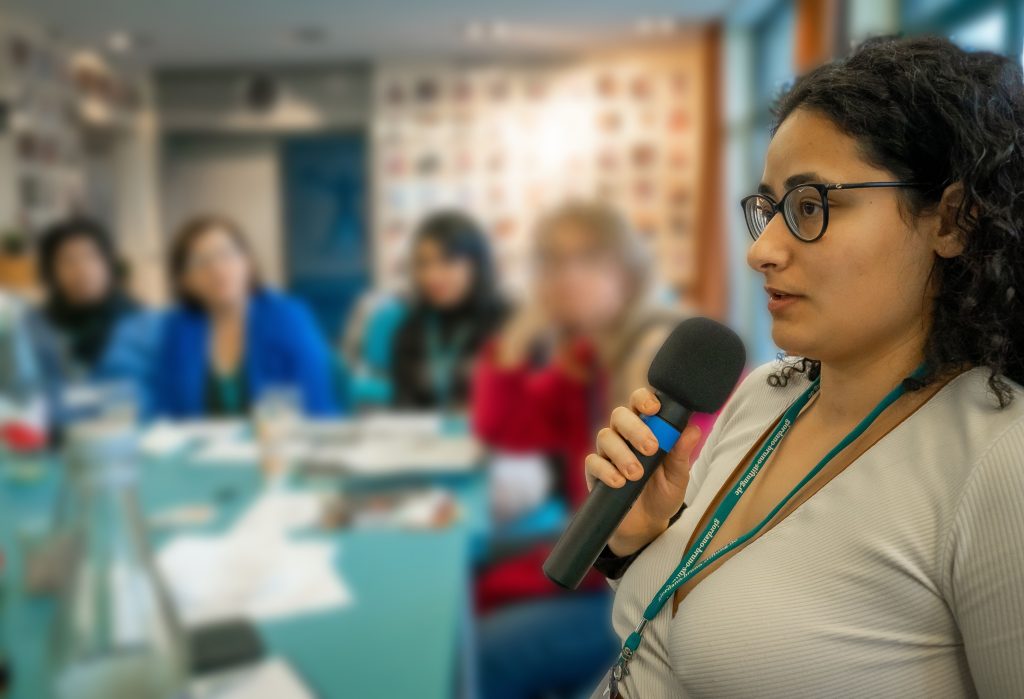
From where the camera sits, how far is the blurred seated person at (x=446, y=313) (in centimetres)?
246

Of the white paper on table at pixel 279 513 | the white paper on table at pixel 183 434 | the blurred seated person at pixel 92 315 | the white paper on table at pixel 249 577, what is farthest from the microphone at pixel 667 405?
the blurred seated person at pixel 92 315

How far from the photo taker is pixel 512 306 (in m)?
2.50

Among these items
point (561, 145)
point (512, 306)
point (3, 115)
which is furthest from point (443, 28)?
point (512, 306)

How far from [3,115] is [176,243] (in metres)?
3.04

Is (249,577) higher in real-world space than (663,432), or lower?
lower

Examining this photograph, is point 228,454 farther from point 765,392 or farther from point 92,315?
point 765,392

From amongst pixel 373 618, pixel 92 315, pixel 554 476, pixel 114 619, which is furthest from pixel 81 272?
pixel 114 619

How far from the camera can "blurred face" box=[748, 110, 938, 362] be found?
15 cm

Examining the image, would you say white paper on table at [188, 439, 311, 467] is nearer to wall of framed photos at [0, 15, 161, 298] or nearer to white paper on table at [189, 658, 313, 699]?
white paper on table at [189, 658, 313, 699]

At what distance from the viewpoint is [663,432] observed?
195 mm

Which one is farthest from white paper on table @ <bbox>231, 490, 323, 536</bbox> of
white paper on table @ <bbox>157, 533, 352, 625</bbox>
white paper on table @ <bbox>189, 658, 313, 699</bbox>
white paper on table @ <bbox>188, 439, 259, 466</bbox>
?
white paper on table @ <bbox>189, 658, 313, 699</bbox>

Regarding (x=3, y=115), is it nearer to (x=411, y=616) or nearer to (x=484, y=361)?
(x=484, y=361)

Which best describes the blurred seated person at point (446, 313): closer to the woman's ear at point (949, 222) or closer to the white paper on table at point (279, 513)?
the white paper on table at point (279, 513)

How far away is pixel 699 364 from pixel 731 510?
0.17 feet
